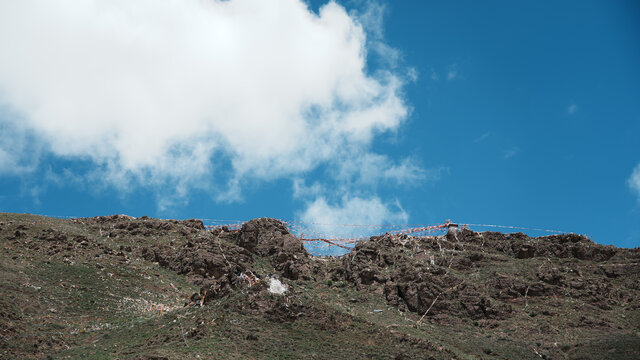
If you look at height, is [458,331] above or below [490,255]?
below

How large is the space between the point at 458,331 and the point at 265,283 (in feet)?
55.2

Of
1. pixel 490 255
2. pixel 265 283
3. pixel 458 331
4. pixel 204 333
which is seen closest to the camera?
pixel 204 333

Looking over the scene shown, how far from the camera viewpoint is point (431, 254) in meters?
58.7

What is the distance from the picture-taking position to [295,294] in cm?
3897

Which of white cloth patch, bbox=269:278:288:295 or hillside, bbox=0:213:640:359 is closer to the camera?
hillside, bbox=0:213:640:359

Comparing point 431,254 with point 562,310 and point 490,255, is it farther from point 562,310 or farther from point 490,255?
point 562,310

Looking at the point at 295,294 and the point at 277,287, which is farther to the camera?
the point at 295,294

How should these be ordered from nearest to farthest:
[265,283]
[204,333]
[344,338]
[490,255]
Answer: [204,333]
[344,338]
[265,283]
[490,255]

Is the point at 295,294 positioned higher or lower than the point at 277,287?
lower

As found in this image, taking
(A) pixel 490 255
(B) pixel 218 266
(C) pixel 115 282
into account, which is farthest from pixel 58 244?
(A) pixel 490 255

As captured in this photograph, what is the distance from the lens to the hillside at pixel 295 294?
113 feet

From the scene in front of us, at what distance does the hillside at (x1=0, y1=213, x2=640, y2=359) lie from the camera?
113 ft

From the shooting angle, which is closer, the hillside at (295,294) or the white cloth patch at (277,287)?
the hillside at (295,294)

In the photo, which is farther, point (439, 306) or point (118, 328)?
point (439, 306)
